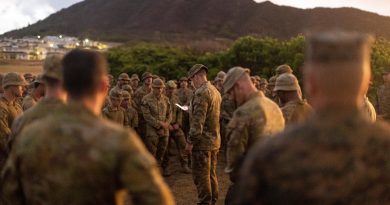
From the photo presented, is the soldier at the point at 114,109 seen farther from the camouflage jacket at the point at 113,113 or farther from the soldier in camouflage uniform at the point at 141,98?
the soldier in camouflage uniform at the point at 141,98

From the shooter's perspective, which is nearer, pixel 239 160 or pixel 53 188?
pixel 53 188

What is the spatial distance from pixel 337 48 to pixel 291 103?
4.19 metres

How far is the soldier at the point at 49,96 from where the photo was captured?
15.0ft

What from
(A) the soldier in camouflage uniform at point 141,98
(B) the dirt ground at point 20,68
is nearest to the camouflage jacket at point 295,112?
(A) the soldier in camouflage uniform at point 141,98

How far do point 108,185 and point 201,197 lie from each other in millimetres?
Result: 6327

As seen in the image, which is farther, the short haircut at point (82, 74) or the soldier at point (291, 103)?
the soldier at point (291, 103)

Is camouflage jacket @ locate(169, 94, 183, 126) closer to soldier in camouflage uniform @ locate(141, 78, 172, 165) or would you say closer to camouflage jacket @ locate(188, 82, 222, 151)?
soldier in camouflage uniform @ locate(141, 78, 172, 165)

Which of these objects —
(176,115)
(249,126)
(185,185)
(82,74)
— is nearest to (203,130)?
(185,185)

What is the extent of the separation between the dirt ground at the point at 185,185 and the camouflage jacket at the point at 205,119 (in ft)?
4.93

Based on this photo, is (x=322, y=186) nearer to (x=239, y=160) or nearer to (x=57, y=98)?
(x=57, y=98)

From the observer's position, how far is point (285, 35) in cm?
9088

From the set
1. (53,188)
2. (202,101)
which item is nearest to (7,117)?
(202,101)

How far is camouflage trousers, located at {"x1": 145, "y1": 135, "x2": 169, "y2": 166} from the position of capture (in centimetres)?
1214

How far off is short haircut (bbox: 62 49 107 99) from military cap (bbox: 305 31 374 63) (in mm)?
1265
